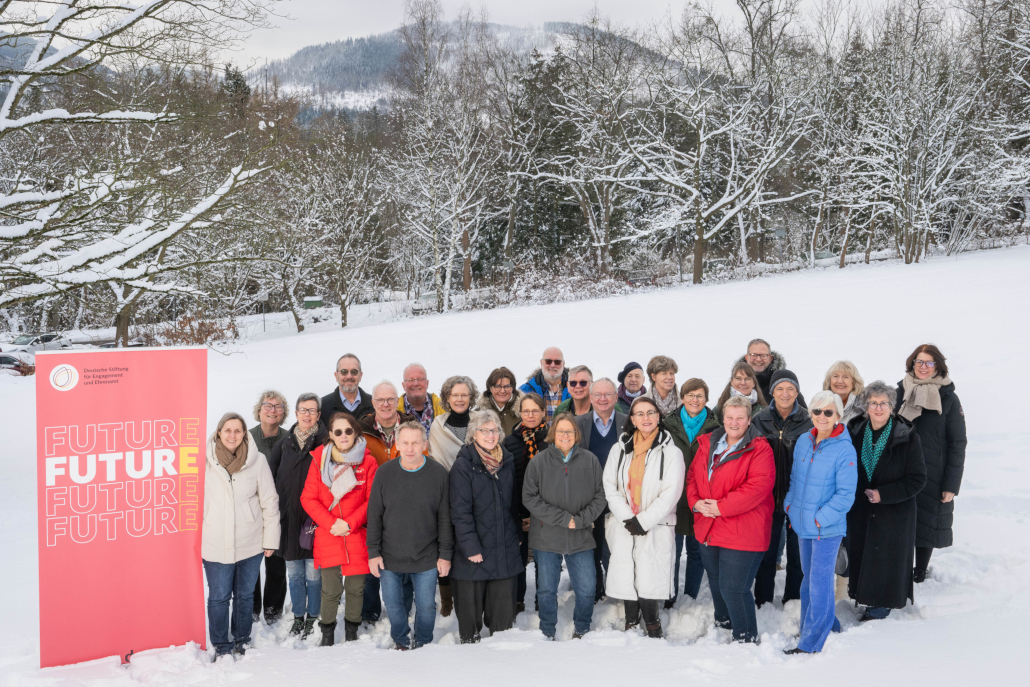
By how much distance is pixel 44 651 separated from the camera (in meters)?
3.84

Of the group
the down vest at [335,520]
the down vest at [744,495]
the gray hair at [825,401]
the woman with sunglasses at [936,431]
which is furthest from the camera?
the woman with sunglasses at [936,431]

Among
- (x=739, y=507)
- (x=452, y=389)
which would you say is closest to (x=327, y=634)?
(x=452, y=389)

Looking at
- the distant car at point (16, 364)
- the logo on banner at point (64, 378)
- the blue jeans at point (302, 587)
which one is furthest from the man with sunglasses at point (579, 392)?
the distant car at point (16, 364)

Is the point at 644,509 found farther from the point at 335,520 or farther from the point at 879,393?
the point at 335,520

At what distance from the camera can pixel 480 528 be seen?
4.17 metres

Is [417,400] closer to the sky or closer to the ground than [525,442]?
closer to the sky

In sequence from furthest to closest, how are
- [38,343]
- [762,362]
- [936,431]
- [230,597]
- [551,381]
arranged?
[38,343], [551,381], [762,362], [936,431], [230,597]

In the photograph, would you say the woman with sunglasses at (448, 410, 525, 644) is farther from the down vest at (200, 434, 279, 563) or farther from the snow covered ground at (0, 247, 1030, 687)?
the down vest at (200, 434, 279, 563)

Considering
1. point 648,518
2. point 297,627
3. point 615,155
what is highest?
point 615,155

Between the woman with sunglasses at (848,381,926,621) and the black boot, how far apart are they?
3415mm

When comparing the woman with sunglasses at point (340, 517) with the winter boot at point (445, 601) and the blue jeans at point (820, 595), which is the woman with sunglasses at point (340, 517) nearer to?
the winter boot at point (445, 601)

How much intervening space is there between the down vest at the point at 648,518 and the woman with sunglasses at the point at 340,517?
157 cm

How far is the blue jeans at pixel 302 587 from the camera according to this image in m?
4.40

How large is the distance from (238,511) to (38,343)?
25.0 metres
